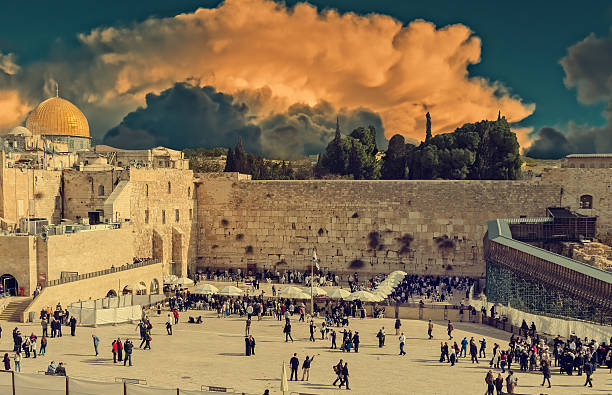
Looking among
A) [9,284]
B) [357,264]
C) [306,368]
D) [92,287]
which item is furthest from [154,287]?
[306,368]

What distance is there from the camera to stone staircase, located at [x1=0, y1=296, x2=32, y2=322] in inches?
947

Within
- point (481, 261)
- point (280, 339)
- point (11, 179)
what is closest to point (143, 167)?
point (11, 179)

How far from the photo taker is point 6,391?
1218cm

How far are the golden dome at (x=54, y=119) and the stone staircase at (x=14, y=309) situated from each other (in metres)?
24.5

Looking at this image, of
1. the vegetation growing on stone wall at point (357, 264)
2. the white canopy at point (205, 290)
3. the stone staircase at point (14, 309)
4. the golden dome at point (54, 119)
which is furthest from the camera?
the golden dome at point (54, 119)

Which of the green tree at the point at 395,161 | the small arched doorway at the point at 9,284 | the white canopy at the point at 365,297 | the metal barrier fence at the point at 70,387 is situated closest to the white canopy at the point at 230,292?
the white canopy at the point at 365,297

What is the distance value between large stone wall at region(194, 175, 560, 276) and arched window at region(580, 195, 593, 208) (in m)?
1.68

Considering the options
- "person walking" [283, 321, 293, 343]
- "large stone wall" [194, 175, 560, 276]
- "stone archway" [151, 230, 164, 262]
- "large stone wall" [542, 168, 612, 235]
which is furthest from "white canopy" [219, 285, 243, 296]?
"large stone wall" [542, 168, 612, 235]

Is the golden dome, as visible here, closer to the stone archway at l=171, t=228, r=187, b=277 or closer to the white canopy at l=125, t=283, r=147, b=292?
the stone archway at l=171, t=228, r=187, b=277

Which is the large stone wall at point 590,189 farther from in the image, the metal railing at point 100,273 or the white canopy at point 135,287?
the white canopy at point 135,287

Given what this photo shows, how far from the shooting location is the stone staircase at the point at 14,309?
2406 centimetres

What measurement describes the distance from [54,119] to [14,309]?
84.3ft

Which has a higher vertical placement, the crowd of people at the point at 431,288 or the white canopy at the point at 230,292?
the white canopy at the point at 230,292

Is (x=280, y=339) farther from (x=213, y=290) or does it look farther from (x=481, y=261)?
(x=481, y=261)
